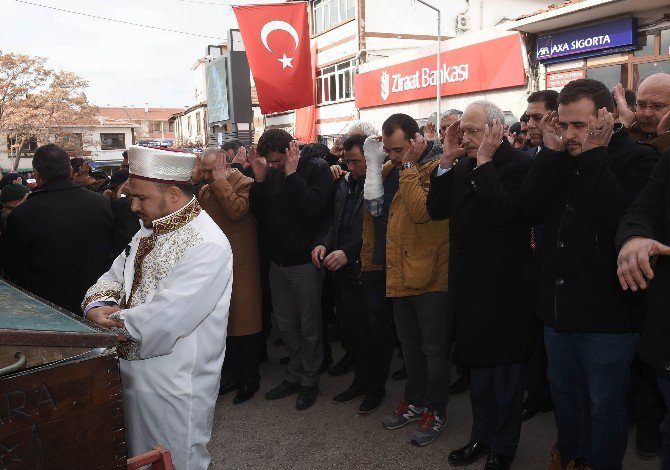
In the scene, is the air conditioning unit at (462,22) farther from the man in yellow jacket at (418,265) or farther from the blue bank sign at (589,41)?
the man in yellow jacket at (418,265)

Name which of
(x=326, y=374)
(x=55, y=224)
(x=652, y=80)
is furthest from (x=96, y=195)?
(x=652, y=80)

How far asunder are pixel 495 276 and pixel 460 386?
1.73 meters

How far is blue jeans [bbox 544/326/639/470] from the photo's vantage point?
8.50ft

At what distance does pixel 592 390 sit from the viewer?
2.65 metres

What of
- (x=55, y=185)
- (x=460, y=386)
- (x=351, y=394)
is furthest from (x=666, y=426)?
(x=55, y=185)

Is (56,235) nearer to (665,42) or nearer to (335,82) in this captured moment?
(665,42)

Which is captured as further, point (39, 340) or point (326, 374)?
point (326, 374)

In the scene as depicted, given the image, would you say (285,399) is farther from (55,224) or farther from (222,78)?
(222,78)

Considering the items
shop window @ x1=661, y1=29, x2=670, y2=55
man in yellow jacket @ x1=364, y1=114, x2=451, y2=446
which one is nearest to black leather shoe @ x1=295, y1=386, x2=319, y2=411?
man in yellow jacket @ x1=364, y1=114, x2=451, y2=446

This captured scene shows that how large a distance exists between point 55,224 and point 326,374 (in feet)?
8.36

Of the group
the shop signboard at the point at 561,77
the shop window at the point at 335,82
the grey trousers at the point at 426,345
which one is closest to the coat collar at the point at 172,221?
the grey trousers at the point at 426,345

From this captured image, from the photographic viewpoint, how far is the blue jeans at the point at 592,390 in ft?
8.50

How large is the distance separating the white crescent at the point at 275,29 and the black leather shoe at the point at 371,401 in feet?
25.3

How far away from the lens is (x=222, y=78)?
2764 centimetres
